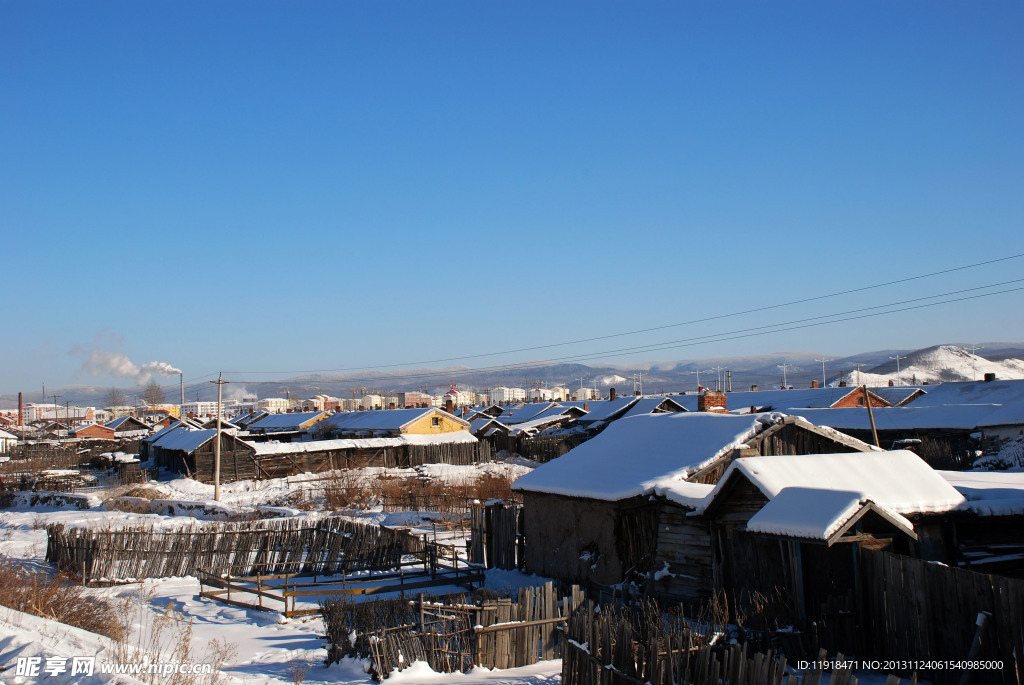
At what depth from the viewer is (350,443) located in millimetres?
49031

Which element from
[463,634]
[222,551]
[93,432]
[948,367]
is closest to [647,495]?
[463,634]

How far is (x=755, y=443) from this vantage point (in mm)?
16344

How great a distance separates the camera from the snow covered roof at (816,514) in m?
10.4

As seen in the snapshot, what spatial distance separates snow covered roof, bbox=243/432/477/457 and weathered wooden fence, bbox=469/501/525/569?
28.2m

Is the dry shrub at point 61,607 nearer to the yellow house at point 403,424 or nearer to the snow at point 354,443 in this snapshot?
the snow at point 354,443

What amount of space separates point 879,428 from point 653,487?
31.7 meters

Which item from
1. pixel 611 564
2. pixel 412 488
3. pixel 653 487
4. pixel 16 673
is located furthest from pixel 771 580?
pixel 412 488

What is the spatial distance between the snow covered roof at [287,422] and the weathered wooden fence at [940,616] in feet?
217

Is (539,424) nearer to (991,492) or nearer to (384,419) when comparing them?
(384,419)

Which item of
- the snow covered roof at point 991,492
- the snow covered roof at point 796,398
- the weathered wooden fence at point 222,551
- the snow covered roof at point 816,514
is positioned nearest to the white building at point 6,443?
the weathered wooden fence at point 222,551

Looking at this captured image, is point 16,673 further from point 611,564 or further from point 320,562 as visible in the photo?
point 320,562

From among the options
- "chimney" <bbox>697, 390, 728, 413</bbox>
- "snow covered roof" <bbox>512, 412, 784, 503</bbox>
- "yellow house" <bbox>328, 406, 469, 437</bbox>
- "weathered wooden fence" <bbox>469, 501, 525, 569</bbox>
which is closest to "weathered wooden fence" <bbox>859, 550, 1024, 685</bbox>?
"snow covered roof" <bbox>512, 412, 784, 503</bbox>

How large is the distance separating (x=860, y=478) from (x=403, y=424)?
46.6 metres

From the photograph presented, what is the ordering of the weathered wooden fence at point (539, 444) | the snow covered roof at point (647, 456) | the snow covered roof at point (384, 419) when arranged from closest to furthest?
the snow covered roof at point (647, 456)
the weathered wooden fence at point (539, 444)
the snow covered roof at point (384, 419)
